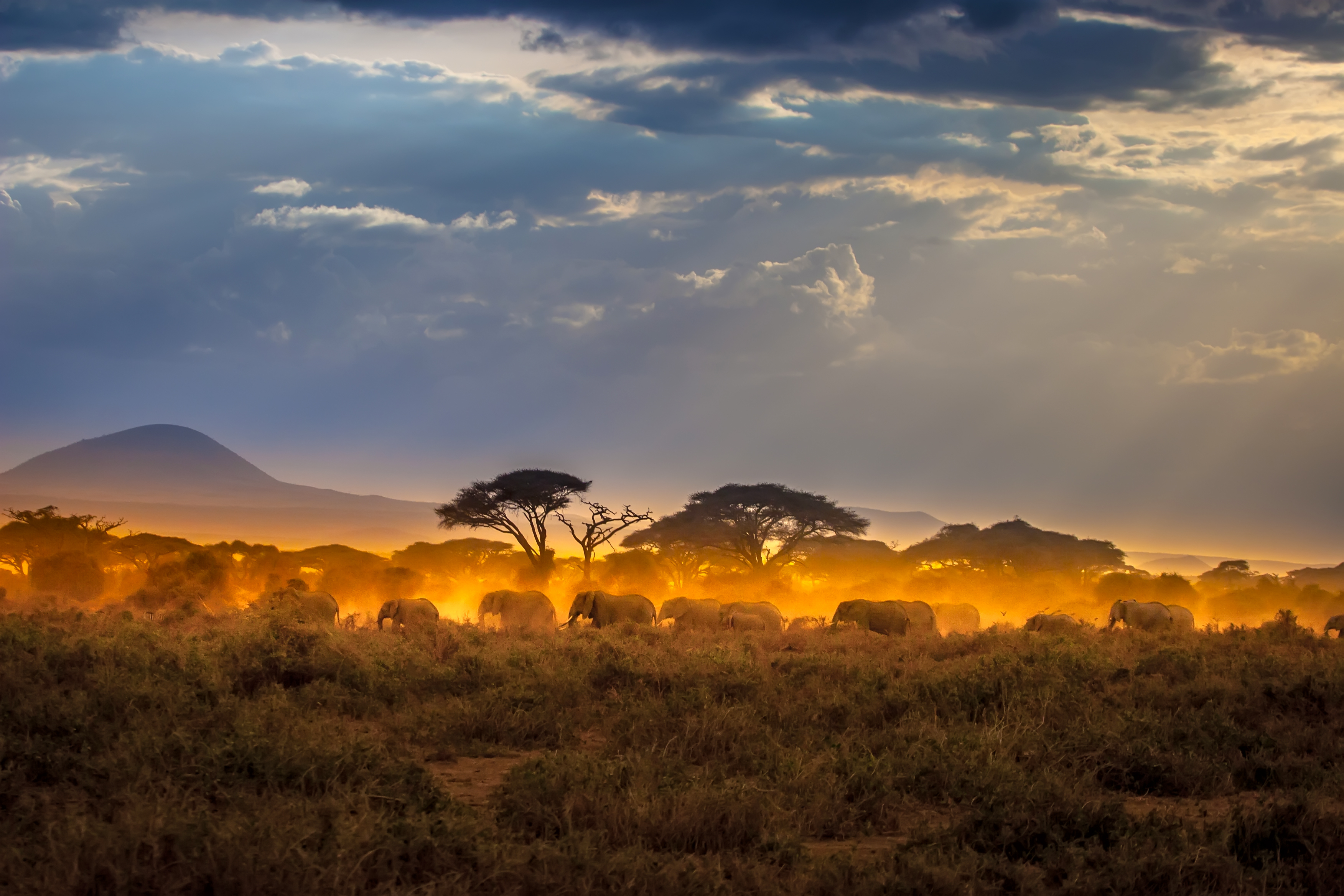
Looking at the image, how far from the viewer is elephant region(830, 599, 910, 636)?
25.8 meters

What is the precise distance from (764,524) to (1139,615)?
27.0 m

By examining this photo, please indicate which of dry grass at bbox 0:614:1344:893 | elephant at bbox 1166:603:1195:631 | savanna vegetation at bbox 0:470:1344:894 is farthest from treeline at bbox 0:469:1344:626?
dry grass at bbox 0:614:1344:893

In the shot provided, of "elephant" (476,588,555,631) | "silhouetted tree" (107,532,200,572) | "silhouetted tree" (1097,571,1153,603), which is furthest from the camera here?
"silhouetted tree" (1097,571,1153,603)

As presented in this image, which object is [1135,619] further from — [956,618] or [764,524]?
[764,524]

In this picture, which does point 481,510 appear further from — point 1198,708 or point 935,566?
point 1198,708

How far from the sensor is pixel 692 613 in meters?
28.1

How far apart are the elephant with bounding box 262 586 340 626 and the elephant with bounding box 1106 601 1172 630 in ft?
62.2

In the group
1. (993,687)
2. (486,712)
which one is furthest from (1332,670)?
(486,712)

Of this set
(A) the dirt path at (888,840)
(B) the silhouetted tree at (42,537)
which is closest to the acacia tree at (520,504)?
(B) the silhouetted tree at (42,537)

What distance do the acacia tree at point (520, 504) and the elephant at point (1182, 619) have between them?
2746 centimetres

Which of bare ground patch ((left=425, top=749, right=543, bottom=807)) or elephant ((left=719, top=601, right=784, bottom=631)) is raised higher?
elephant ((left=719, top=601, right=784, bottom=631))

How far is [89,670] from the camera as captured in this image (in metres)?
11.8

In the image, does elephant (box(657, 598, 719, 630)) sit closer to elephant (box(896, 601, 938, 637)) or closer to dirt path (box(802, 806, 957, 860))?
elephant (box(896, 601, 938, 637))

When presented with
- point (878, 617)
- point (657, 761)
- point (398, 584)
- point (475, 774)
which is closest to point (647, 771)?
point (657, 761)
